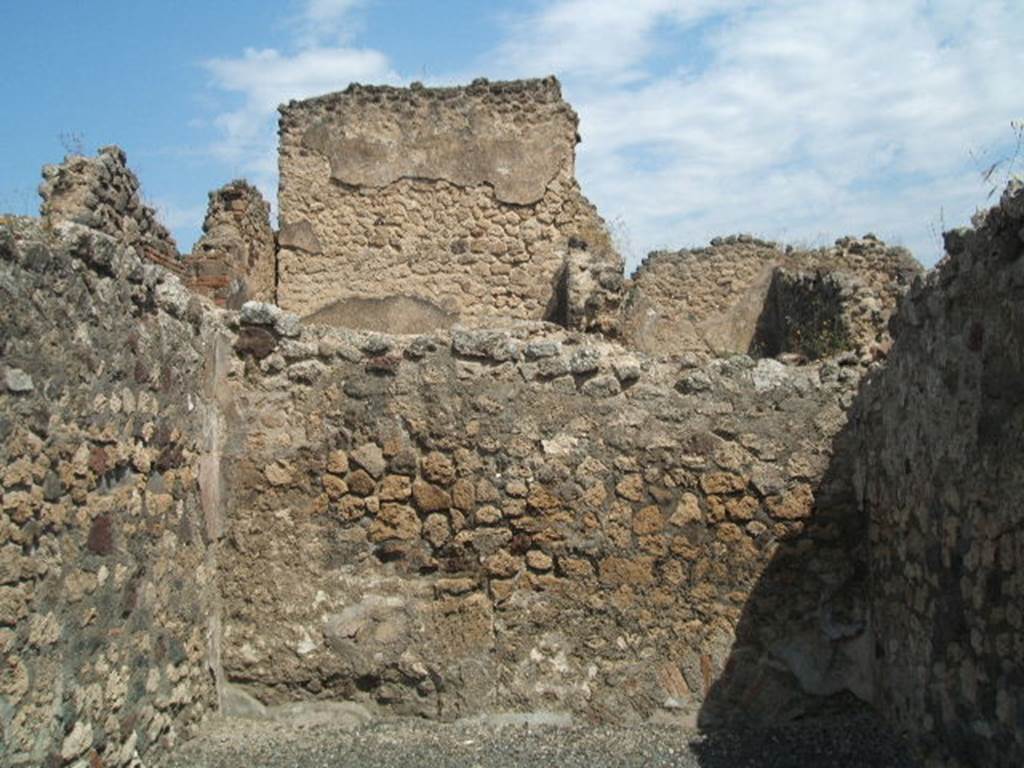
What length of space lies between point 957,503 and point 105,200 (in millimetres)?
5156

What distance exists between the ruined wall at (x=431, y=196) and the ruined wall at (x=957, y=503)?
559 cm

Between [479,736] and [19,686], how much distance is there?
2111 millimetres

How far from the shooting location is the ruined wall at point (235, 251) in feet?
26.7

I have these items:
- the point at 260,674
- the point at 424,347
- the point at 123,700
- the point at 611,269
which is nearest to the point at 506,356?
the point at 424,347

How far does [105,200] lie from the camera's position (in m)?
6.54

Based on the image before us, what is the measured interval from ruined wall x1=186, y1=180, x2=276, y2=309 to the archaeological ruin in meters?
1.76

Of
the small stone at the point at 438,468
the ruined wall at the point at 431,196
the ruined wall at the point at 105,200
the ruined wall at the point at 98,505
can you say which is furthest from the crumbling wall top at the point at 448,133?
the ruined wall at the point at 98,505

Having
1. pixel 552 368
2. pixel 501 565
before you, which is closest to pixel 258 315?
pixel 552 368

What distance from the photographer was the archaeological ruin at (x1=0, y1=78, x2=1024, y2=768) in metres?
3.46

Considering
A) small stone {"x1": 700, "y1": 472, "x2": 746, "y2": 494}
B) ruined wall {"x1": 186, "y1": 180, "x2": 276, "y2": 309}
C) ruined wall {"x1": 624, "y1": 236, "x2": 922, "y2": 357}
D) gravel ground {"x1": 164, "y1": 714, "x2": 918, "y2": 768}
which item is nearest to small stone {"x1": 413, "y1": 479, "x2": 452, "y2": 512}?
gravel ground {"x1": 164, "y1": 714, "x2": 918, "y2": 768}

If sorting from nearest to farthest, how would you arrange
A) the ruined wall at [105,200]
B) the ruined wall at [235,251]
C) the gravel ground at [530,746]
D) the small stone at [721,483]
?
the gravel ground at [530,746], the small stone at [721,483], the ruined wall at [105,200], the ruined wall at [235,251]

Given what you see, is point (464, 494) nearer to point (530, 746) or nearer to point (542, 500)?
point (542, 500)

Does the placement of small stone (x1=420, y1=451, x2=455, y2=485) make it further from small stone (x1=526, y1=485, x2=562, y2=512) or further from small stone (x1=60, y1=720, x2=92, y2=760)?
small stone (x1=60, y1=720, x2=92, y2=760)

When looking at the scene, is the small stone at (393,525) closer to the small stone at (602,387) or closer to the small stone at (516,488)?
the small stone at (516,488)
